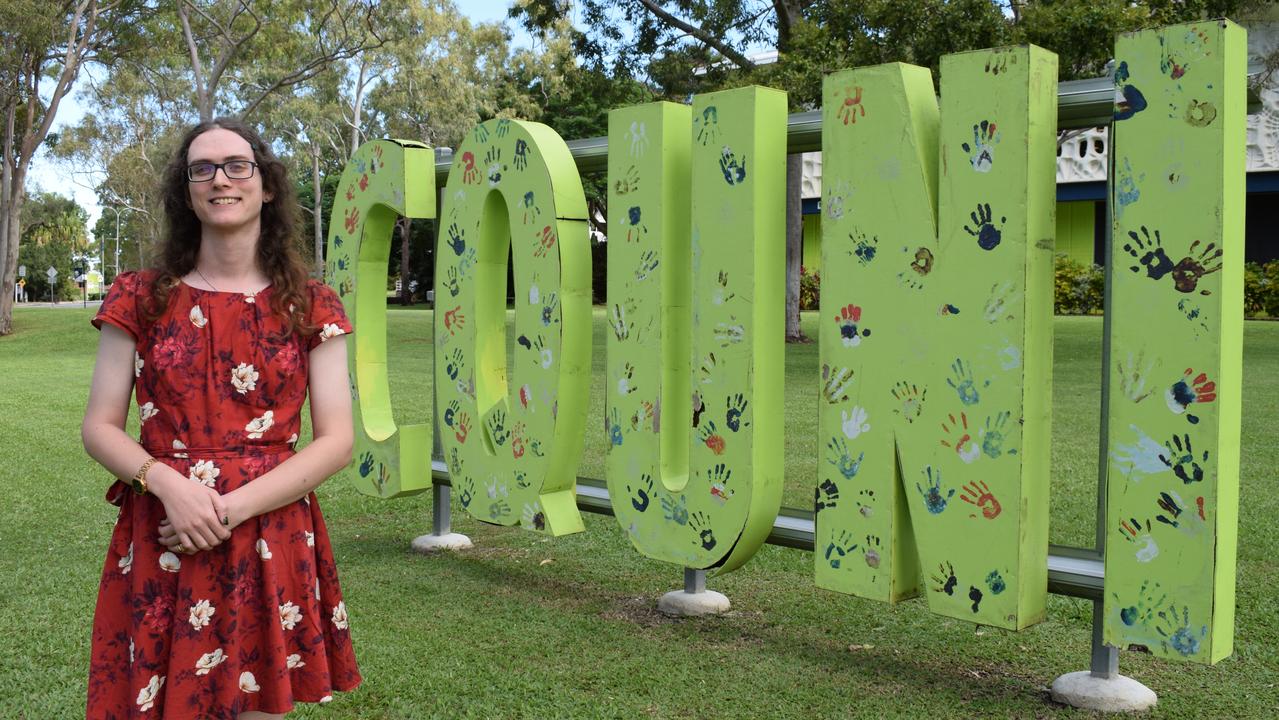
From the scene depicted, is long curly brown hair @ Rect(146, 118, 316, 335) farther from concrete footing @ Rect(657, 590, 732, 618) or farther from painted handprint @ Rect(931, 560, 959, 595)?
concrete footing @ Rect(657, 590, 732, 618)

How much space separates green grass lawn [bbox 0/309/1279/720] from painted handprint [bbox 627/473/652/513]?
489mm

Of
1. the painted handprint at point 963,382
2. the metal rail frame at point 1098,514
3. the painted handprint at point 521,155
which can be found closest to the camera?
the metal rail frame at point 1098,514

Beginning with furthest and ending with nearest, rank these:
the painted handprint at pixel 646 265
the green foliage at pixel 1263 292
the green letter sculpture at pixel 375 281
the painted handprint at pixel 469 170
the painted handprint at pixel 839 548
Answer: the green foliage at pixel 1263 292 < the green letter sculpture at pixel 375 281 < the painted handprint at pixel 469 170 < the painted handprint at pixel 646 265 < the painted handprint at pixel 839 548

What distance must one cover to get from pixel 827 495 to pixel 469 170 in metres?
2.15

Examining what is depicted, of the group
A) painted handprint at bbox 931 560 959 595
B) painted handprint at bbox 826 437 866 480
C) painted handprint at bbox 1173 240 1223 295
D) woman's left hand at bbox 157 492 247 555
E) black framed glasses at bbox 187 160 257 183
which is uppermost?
black framed glasses at bbox 187 160 257 183

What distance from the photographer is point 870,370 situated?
3508 mm

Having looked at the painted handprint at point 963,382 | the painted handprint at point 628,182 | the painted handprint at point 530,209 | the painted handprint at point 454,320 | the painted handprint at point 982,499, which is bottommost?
the painted handprint at point 982,499

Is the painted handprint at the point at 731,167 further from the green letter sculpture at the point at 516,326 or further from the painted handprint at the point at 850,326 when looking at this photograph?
the green letter sculpture at the point at 516,326

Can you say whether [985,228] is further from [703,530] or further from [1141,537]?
[703,530]

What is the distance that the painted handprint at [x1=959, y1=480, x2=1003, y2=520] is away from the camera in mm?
3242

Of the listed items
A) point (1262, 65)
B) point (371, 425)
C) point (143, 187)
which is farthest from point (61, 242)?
point (371, 425)

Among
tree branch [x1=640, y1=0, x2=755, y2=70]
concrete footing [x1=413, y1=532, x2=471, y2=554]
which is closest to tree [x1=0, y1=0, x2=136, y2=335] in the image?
tree branch [x1=640, y1=0, x2=755, y2=70]

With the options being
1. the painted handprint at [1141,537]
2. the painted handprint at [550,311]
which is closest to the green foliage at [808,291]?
the painted handprint at [550,311]

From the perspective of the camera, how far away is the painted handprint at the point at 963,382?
326cm
